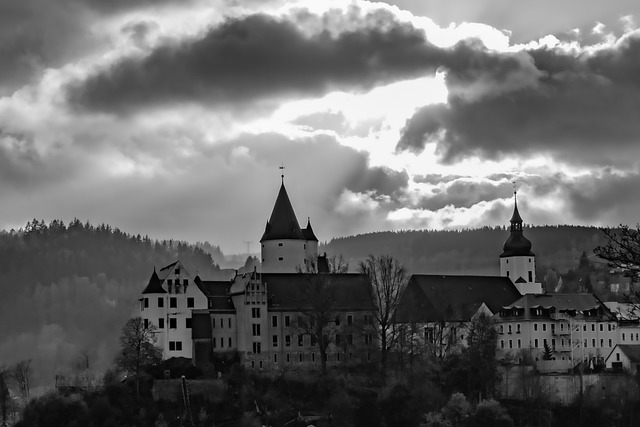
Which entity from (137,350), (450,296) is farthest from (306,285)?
(450,296)

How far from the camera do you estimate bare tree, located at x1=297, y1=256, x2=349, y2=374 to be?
91.0 metres

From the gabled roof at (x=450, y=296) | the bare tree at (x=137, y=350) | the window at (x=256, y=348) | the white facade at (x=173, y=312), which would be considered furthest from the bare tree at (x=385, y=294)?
the bare tree at (x=137, y=350)

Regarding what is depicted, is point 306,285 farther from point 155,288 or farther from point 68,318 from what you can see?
point 68,318

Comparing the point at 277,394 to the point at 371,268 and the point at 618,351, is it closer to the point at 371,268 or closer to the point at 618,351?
the point at 371,268

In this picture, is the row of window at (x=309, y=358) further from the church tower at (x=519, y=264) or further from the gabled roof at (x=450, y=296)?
the church tower at (x=519, y=264)

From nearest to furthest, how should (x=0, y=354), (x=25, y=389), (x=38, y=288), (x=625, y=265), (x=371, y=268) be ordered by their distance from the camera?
(x=625, y=265) < (x=371, y=268) < (x=25, y=389) < (x=0, y=354) < (x=38, y=288)

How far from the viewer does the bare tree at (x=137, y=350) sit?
277ft

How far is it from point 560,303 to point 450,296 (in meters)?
9.48

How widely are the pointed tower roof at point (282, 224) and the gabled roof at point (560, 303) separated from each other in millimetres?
19396

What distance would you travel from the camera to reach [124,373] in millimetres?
90375

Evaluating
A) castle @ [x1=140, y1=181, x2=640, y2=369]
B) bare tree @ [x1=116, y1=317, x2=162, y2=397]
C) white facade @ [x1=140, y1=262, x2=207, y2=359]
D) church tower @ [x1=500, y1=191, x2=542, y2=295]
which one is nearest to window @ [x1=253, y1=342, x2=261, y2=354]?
castle @ [x1=140, y1=181, x2=640, y2=369]

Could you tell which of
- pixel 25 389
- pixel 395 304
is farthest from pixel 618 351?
pixel 25 389

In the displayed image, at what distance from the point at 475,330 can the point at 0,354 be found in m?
87.6

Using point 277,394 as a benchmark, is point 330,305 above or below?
above
